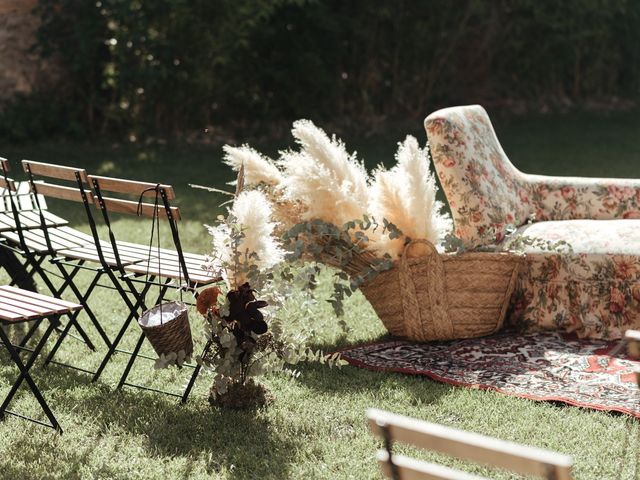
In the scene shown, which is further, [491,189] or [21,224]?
[491,189]

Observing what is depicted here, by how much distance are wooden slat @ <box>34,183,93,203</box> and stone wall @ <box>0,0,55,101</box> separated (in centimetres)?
736

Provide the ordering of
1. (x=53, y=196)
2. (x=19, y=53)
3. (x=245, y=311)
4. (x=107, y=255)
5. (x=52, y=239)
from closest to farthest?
(x=245, y=311), (x=53, y=196), (x=107, y=255), (x=52, y=239), (x=19, y=53)

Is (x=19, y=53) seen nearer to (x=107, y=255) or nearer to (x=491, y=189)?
(x=107, y=255)

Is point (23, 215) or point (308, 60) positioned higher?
point (308, 60)

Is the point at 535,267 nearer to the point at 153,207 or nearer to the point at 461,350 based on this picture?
the point at 461,350

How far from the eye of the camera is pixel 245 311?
13.4 ft

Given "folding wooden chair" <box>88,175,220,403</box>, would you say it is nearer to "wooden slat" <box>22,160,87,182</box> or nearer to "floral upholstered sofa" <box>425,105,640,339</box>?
"wooden slat" <box>22,160,87,182</box>

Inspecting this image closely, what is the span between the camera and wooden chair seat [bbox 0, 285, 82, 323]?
13.1 ft

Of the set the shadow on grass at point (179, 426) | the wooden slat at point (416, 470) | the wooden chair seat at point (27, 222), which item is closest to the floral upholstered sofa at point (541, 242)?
the shadow on grass at point (179, 426)

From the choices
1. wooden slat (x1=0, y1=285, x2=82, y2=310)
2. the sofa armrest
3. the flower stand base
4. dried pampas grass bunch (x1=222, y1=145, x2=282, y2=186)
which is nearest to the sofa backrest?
the sofa armrest

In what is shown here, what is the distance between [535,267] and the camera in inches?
209

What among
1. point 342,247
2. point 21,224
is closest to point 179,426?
point 342,247

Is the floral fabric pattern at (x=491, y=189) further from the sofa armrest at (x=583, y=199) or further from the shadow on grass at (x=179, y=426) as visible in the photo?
the shadow on grass at (x=179, y=426)

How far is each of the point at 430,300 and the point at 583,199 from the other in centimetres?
140
